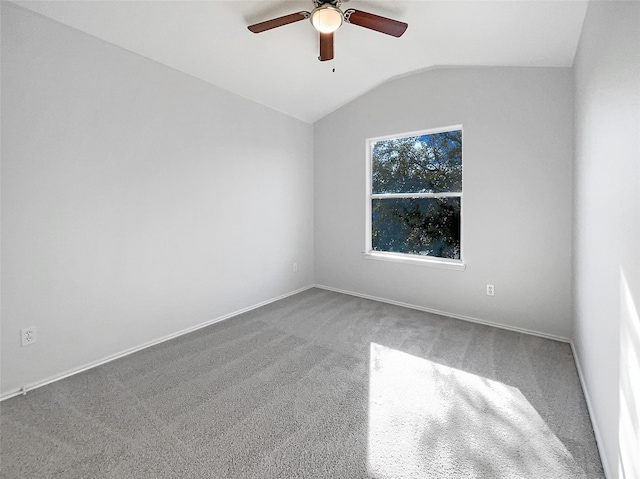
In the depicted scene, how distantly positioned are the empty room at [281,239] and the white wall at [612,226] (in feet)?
0.07

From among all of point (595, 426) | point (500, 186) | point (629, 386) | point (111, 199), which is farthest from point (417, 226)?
point (111, 199)

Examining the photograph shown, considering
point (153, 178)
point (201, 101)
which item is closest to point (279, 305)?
point (153, 178)

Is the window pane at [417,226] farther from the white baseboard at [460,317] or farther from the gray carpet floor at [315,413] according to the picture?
the gray carpet floor at [315,413]

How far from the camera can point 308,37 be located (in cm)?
261

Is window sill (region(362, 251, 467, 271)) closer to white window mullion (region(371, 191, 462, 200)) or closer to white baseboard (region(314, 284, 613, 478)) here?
white baseboard (region(314, 284, 613, 478))

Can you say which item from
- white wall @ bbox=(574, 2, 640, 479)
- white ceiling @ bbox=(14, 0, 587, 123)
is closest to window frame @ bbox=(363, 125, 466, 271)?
white ceiling @ bbox=(14, 0, 587, 123)

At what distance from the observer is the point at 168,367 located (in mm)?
2293

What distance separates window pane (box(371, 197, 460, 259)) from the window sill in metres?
0.06

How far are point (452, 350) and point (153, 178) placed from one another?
3036mm

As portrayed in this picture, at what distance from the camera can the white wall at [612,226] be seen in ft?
3.45

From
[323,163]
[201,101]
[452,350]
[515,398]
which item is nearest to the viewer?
[515,398]

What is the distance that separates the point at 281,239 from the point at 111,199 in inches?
79.6

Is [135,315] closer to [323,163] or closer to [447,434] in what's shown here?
[447,434]

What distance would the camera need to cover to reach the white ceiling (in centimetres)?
208
